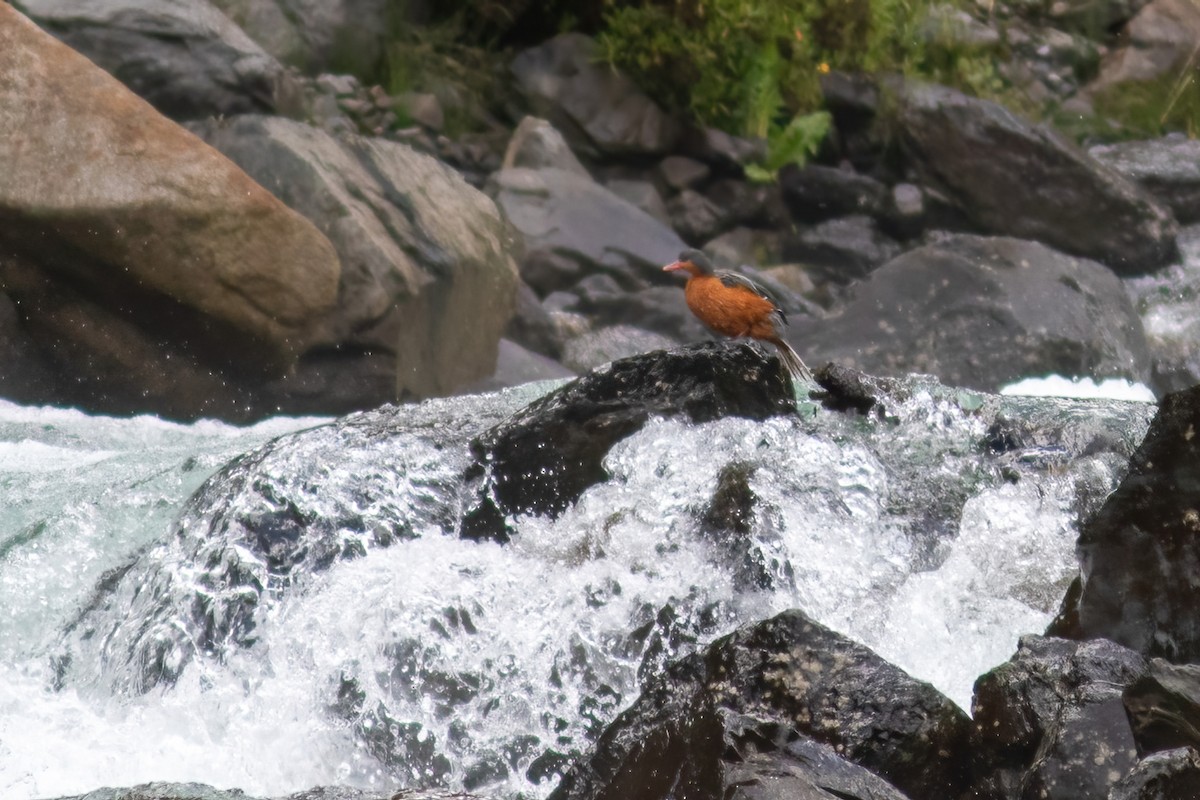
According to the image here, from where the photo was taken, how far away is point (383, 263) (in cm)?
660

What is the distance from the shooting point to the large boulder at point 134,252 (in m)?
5.76

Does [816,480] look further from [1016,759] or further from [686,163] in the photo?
[686,163]

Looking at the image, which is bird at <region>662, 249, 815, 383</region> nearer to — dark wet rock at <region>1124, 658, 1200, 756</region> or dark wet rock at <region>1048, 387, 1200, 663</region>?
dark wet rock at <region>1048, 387, 1200, 663</region>

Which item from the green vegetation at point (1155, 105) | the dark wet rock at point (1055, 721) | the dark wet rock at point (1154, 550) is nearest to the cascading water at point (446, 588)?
the dark wet rock at point (1154, 550)

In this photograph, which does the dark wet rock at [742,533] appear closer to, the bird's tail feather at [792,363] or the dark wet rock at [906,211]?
the bird's tail feather at [792,363]

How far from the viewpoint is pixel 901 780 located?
2.70m

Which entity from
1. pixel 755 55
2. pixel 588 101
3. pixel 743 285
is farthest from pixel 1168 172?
pixel 743 285

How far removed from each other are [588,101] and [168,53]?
4544 millimetres

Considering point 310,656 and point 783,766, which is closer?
point 783,766

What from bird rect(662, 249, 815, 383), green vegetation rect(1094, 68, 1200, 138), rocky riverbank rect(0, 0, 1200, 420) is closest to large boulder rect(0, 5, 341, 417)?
rocky riverbank rect(0, 0, 1200, 420)

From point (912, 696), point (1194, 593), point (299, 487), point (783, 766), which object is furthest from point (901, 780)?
point (299, 487)

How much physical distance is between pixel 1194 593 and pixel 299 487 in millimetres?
2327

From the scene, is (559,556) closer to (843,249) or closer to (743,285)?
(743,285)

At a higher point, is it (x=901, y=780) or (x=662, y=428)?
(x=901, y=780)
